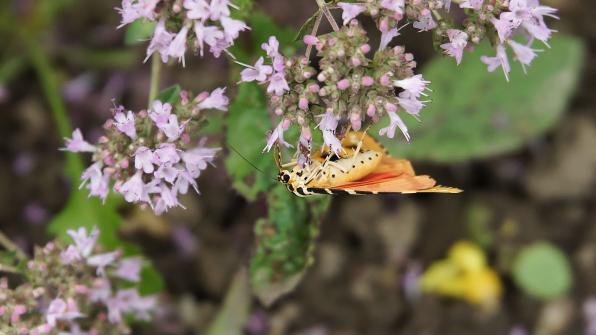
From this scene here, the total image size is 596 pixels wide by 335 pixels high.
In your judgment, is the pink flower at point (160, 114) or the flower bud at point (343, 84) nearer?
the flower bud at point (343, 84)

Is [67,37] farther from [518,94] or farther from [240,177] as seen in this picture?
[518,94]

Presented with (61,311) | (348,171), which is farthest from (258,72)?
(61,311)

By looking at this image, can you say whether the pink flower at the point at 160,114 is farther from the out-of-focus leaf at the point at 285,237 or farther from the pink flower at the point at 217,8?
the out-of-focus leaf at the point at 285,237

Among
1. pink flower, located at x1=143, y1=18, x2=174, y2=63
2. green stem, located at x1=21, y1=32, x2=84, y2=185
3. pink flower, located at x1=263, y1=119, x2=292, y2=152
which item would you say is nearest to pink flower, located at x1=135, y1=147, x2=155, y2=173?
pink flower, located at x1=143, y1=18, x2=174, y2=63

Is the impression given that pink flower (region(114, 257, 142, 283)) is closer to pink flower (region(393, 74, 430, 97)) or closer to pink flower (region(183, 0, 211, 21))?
pink flower (region(183, 0, 211, 21))

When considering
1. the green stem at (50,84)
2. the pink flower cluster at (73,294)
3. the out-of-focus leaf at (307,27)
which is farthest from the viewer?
the green stem at (50,84)

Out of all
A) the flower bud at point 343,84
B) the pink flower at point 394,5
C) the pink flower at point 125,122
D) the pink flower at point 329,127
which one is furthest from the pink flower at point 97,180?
the pink flower at point 394,5

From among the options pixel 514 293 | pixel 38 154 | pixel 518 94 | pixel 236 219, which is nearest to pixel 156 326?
pixel 236 219
